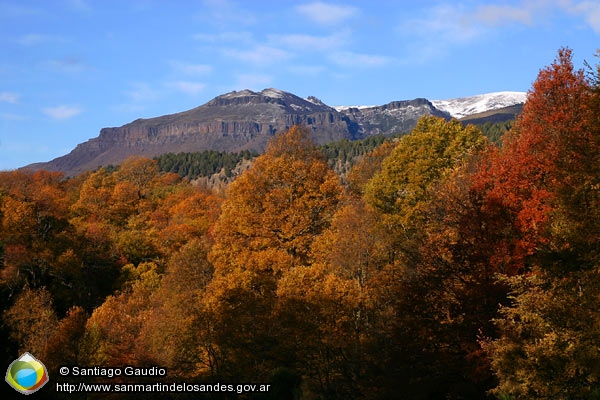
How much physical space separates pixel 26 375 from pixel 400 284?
15638 mm

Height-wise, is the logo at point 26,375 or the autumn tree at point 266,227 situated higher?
the autumn tree at point 266,227

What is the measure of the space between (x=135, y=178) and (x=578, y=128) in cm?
9961

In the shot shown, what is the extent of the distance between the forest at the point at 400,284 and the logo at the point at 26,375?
2.48 metres

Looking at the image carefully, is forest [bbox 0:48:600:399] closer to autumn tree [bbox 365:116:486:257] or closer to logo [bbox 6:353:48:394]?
autumn tree [bbox 365:116:486:257]

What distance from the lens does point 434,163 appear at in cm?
4103

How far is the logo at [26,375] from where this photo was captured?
22.0 meters

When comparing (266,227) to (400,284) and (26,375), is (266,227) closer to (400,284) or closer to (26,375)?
(400,284)

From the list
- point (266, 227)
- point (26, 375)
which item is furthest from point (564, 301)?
point (26, 375)

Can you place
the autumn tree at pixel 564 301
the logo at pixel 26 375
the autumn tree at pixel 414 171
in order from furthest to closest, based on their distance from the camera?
the autumn tree at pixel 414 171 < the logo at pixel 26 375 < the autumn tree at pixel 564 301

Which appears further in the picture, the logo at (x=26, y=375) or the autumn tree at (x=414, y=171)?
the autumn tree at (x=414, y=171)

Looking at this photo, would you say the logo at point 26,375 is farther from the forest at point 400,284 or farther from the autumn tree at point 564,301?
the autumn tree at point 564,301

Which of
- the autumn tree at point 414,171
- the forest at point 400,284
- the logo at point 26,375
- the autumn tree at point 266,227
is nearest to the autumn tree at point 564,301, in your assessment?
the forest at point 400,284

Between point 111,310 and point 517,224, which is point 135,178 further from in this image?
point 517,224

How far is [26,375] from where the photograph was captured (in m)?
22.7
